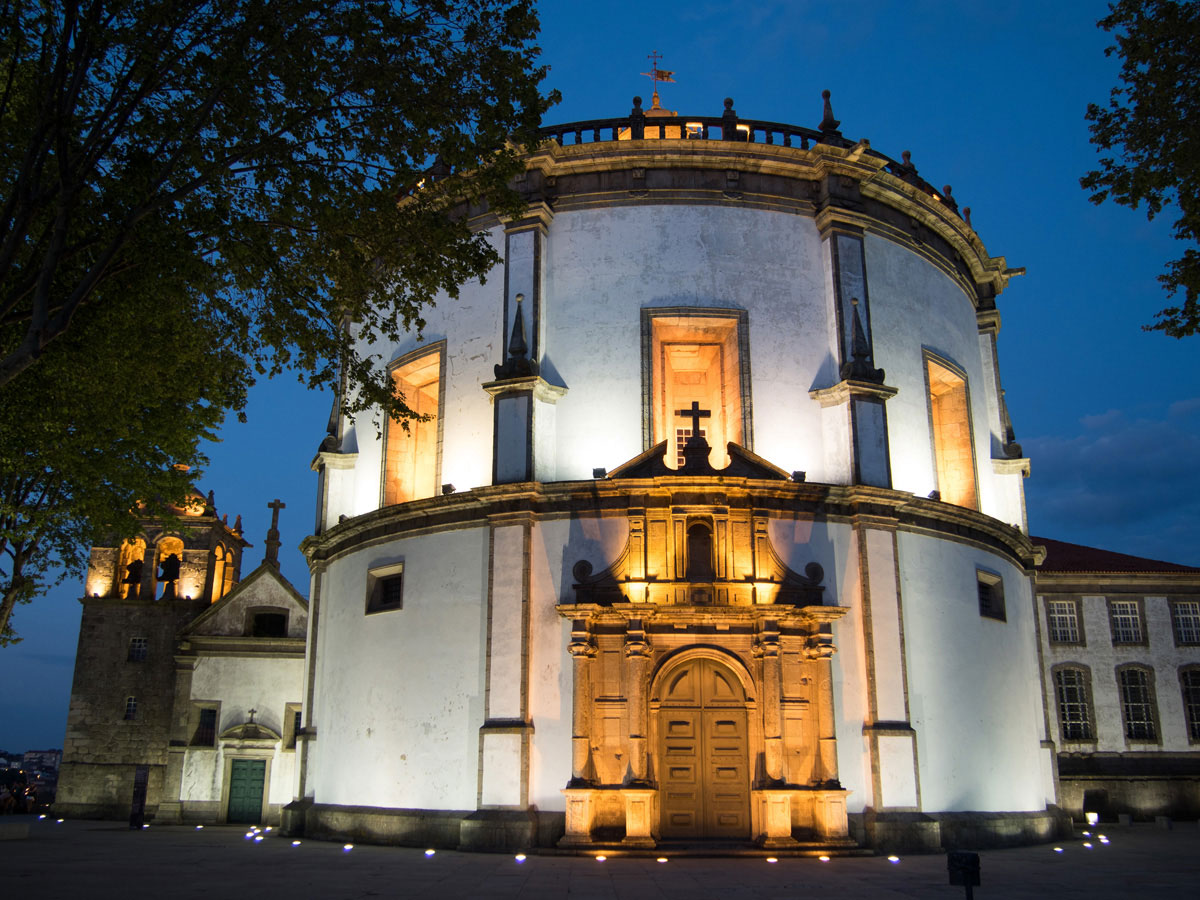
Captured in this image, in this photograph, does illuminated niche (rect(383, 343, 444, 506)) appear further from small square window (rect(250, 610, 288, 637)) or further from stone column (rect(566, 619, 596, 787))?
small square window (rect(250, 610, 288, 637))

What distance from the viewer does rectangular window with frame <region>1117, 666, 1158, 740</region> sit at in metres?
32.8

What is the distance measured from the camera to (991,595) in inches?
840

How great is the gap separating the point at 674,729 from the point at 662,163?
10.9 meters

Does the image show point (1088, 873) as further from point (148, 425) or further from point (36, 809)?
point (36, 809)

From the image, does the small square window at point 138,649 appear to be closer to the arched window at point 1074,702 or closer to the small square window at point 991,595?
the small square window at point 991,595

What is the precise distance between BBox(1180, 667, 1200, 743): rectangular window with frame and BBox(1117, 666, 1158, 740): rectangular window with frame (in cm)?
105

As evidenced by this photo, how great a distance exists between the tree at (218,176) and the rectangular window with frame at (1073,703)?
2720 cm

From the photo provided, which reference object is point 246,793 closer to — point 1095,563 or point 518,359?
point 518,359

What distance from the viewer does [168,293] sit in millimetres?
13102

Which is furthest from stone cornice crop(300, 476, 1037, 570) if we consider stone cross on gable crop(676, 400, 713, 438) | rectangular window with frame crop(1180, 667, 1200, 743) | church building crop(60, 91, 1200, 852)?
rectangular window with frame crop(1180, 667, 1200, 743)

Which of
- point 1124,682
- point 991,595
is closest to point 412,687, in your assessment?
point 991,595

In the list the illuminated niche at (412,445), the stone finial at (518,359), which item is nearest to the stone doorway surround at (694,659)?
the stone finial at (518,359)

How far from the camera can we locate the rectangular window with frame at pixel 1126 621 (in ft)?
112

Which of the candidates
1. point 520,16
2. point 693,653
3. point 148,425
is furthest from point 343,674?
point 520,16
